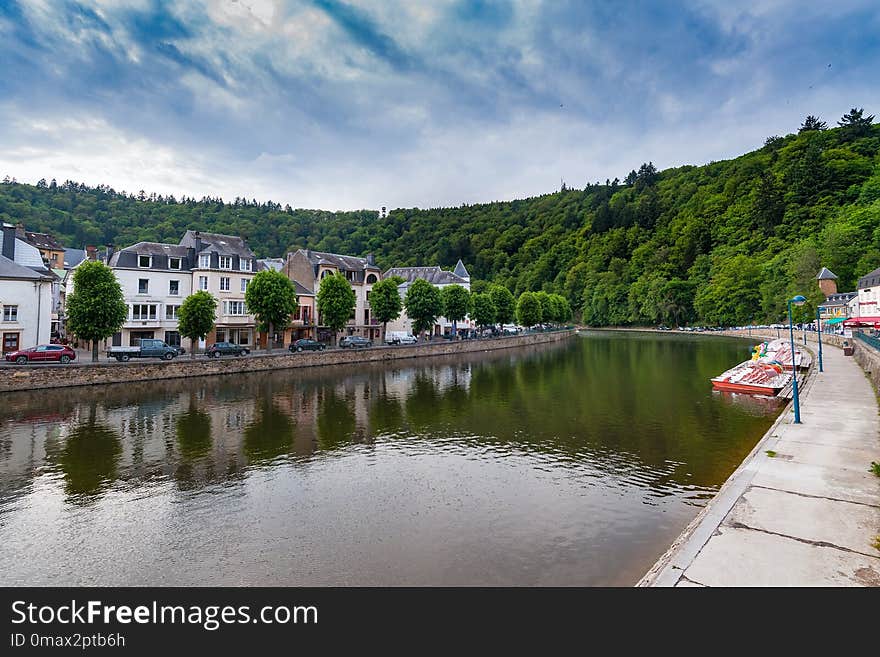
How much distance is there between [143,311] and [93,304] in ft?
39.7

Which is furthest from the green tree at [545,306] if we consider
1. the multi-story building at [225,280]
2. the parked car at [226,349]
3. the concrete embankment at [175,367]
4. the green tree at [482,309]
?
the parked car at [226,349]

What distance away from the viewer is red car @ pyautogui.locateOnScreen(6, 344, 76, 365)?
1302 inches

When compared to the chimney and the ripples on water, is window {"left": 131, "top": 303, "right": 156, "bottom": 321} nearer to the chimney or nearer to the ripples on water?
the chimney

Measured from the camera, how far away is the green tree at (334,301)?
5441 centimetres

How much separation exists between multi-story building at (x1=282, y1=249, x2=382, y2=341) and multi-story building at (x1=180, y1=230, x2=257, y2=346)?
921 centimetres

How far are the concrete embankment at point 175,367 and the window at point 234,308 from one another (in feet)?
36.2

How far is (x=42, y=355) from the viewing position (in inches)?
1332

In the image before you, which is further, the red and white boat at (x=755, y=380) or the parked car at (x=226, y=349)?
the parked car at (x=226, y=349)

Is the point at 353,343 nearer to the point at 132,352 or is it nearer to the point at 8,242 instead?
the point at 132,352

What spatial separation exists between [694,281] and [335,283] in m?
110

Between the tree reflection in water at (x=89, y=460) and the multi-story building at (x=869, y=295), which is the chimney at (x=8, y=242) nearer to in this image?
the tree reflection in water at (x=89, y=460)

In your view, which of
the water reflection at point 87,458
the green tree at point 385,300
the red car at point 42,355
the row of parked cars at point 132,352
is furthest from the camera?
the green tree at point 385,300

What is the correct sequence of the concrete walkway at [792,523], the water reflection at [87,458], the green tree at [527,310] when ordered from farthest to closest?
the green tree at [527,310] → the water reflection at [87,458] → the concrete walkway at [792,523]
